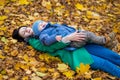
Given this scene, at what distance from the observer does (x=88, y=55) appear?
179 inches

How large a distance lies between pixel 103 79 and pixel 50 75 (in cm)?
71

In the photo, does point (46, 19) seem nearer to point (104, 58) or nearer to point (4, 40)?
point (4, 40)

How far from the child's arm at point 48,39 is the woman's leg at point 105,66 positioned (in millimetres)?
566

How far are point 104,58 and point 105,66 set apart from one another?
0.75ft

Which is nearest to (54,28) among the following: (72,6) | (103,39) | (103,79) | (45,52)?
(45,52)

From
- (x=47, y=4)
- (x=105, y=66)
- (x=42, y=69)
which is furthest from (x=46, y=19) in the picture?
(x=105, y=66)

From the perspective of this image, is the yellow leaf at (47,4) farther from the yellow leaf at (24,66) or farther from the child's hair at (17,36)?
the yellow leaf at (24,66)

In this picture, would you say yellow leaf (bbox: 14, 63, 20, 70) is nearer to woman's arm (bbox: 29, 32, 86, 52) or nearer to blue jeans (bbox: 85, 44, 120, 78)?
woman's arm (bbox: 29, 32, 86, 52)

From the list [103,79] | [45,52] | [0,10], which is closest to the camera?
[103,79]

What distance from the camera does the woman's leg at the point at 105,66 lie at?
4402 mm

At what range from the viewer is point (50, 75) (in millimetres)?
4453

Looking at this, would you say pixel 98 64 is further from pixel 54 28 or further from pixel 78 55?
pixel 54 28

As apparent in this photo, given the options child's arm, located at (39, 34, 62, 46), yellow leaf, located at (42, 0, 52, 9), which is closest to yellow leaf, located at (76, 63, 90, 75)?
child's arm, located at (39, 34, 62, 46)

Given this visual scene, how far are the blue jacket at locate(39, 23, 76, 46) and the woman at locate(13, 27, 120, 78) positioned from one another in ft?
0.31
